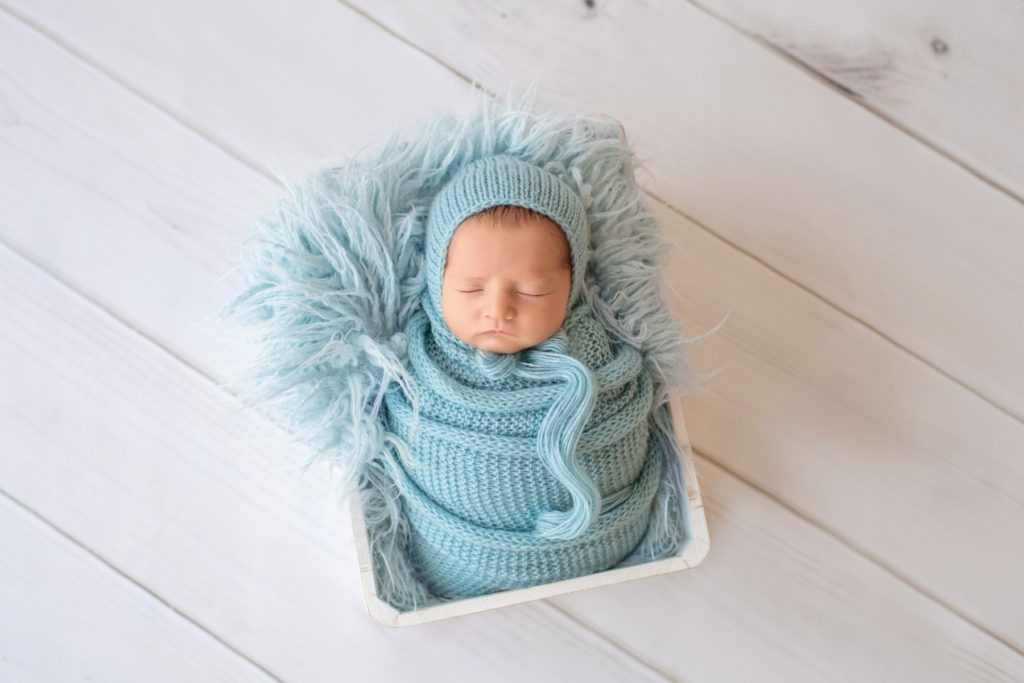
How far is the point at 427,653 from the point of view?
94 cm

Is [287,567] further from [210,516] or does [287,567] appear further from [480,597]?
[480,597]

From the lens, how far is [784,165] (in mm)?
1034

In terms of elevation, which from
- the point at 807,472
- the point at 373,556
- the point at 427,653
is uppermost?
the point at 807,472

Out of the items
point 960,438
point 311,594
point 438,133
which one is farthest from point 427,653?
point 960,438

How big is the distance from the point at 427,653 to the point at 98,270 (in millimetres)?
642

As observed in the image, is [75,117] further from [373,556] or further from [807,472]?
[807,472]

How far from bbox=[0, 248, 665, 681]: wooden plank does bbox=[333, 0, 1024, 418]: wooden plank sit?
560 mm

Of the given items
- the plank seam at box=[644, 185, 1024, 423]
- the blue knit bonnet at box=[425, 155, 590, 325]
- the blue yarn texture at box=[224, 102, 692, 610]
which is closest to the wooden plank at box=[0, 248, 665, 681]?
the blue yarn texture at box=[224, 102, 692, 610]

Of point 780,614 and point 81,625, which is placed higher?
point 780,614

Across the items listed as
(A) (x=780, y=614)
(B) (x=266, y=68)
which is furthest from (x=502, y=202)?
(A) (x=780, y=614)

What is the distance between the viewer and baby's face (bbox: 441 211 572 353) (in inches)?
27.9

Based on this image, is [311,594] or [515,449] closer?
[515,449]

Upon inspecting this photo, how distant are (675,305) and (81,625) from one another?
2.79 feet

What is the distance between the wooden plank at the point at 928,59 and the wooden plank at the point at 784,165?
1.1 inches
